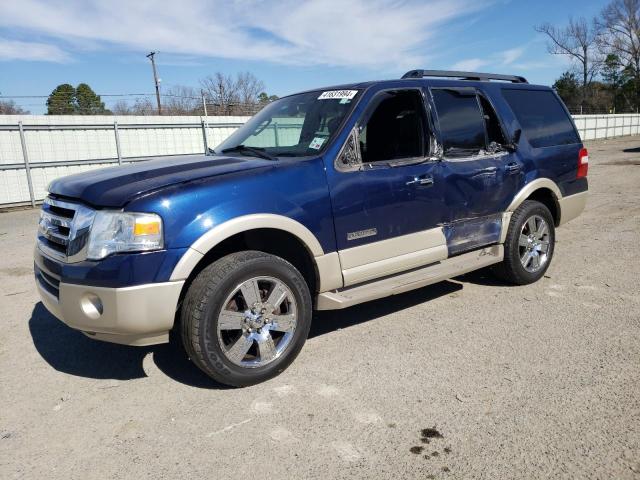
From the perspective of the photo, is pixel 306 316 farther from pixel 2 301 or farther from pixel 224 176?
pixel 2 301

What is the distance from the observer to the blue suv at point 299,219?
2.87 meters

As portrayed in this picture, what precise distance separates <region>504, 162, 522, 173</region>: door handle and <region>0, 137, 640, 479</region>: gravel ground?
3.88ft

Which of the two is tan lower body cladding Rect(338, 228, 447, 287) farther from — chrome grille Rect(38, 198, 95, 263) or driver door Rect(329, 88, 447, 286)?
chrome grille Rect(38, 198, 95, 263)

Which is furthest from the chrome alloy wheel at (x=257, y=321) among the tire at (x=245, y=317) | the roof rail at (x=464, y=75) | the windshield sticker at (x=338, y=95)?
the roof rail at (x=464, y=75)

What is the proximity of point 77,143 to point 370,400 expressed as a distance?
14.3 meters

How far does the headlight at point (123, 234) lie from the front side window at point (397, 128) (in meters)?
1.80

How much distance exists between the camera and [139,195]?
284 cm

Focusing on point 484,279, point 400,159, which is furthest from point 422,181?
point 484,279

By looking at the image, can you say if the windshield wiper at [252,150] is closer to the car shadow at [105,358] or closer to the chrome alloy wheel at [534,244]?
the car shadow at [105,358]

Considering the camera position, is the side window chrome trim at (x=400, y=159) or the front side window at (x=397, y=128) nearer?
the side window chrome trim at (x=400, y=159)

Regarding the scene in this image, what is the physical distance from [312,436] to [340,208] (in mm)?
1510

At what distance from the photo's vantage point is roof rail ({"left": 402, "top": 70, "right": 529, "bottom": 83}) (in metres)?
4.52

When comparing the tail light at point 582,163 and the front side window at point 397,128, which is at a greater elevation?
the front side window at point 397,128

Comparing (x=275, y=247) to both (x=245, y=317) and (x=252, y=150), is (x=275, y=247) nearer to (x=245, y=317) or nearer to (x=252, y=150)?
(x=245, y=317)
